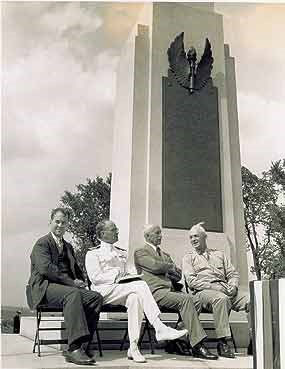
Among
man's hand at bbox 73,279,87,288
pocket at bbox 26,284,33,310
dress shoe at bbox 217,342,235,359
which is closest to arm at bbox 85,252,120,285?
man's hand at bbox 73,279,87,288

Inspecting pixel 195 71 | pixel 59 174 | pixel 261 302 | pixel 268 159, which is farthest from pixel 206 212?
pixel 59 174

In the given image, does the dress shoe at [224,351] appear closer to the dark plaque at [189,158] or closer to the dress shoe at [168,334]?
the dress shoe at [168,334]

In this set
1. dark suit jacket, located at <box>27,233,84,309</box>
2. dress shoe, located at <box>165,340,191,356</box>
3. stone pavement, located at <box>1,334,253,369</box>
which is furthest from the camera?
dress shoe, located at <box>165,340,191,356</box>

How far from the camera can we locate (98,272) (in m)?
3.81

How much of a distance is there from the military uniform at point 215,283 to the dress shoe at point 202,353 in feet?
0.63

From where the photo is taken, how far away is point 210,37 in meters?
6.20

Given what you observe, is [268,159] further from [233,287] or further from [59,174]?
[233,287]

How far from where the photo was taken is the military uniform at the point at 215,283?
150 inches

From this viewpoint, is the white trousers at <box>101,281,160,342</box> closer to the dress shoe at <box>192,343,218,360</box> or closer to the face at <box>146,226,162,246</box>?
the dress shoe at <box>192,343,218,360</box>

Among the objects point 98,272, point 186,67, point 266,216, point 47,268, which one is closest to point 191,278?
point 98,272

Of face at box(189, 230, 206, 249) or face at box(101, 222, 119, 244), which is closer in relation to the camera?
face at box(101, 222, 119, 244)

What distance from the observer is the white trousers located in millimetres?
3461

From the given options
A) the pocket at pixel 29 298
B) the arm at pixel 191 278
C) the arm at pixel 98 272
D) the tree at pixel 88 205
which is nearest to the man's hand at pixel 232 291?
the arm at pixel 191 278

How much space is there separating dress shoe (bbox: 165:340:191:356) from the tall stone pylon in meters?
1.33
